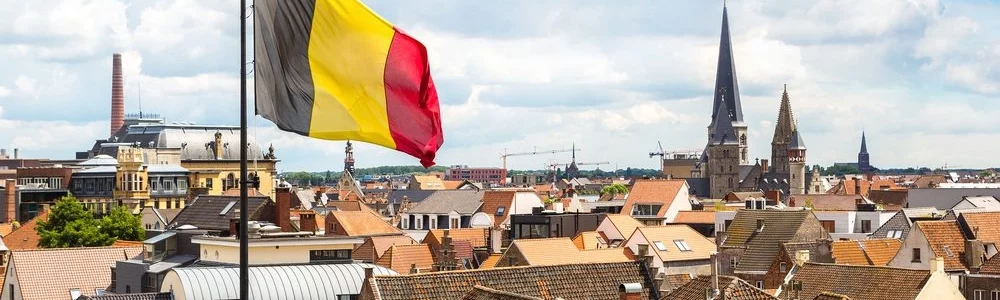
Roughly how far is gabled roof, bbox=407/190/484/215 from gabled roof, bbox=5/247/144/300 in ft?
144

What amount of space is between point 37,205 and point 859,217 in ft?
263

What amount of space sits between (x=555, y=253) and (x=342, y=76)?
158 ft

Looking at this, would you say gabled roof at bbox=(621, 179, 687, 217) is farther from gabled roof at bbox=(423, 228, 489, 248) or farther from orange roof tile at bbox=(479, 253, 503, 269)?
orange roof tile at bbox=(479, 253, 503, 269)

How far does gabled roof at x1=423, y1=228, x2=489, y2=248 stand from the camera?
82.0 meters

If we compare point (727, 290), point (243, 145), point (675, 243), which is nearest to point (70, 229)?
point (675, 243)

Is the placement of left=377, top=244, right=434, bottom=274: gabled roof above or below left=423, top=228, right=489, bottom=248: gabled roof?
below

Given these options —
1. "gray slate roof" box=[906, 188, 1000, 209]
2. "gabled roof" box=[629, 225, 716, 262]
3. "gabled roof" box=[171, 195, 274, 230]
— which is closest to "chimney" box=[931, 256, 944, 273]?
"gabled roof" box=[629, 225, 716, 262]

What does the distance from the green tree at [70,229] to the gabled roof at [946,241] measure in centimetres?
4732

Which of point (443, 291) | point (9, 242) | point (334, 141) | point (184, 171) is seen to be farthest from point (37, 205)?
point (334, 141)

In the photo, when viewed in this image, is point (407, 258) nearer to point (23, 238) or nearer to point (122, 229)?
point (122, 229)

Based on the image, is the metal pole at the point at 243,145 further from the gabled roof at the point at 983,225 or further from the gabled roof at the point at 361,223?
the gabled roof at the point at 361,223

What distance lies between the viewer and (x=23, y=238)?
9919cm

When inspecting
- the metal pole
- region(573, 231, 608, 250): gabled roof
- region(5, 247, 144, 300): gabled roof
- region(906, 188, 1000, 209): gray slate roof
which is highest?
the metal pole

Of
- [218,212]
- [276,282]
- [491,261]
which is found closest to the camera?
[276,282]
